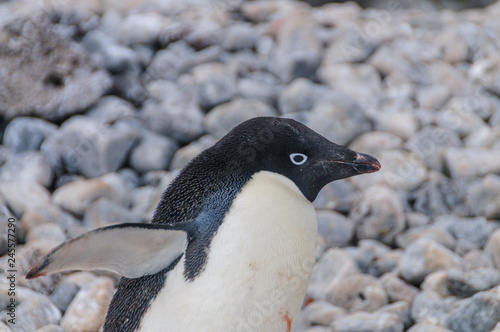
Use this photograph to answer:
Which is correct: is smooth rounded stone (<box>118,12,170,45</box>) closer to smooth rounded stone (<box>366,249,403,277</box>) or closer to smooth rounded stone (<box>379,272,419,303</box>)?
smooth rounded stone (<box>366,249,403,277</box>)

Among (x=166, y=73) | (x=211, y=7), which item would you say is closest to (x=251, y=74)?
(x=166, y=73)

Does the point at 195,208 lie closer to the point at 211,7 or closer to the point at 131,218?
the point at 131,218

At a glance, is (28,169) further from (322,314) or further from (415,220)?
(415,220)

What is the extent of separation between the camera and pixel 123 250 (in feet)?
4.19

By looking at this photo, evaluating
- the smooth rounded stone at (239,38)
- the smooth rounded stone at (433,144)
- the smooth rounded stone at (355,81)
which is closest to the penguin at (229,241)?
the smooth rounded stone at (433,144)

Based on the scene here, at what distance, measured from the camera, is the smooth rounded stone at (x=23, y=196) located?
2.34 meters

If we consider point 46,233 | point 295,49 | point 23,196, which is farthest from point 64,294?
point 295,49

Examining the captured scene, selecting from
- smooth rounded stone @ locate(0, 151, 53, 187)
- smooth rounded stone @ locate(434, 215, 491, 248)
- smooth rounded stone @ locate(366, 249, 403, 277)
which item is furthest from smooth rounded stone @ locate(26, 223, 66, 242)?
smooth rounded stone @ locate(434, 215, 491, 248)

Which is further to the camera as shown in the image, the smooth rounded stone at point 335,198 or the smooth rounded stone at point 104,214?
the smooth rounded stone at point 335,198

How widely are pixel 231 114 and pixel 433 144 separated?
0.97 m

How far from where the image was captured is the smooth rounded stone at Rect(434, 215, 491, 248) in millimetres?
2303

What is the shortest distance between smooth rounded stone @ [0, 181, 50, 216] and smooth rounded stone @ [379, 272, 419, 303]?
1.31 metres

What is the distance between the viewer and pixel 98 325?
174cm

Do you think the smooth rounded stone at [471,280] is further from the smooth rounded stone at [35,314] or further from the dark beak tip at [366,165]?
the smooth rounded stone at [35,314]
